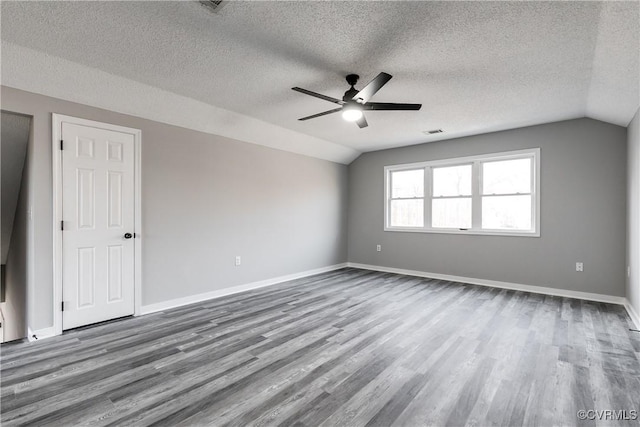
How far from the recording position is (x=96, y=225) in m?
3.32

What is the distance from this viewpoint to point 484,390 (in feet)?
6.74

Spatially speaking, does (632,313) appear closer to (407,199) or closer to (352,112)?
(407,199)

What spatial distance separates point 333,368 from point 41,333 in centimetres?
293

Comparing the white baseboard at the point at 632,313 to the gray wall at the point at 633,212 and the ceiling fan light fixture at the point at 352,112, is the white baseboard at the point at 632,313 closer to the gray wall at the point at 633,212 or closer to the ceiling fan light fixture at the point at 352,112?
the gray wall at the point at 633,212

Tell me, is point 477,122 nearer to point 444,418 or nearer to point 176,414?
point 444,418

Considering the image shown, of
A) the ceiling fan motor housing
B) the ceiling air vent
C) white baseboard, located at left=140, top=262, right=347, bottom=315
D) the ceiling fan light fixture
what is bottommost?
white baseboard, located at left=140, top=262, right=347, bottom=315

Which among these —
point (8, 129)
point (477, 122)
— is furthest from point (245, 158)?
point (477, 122)

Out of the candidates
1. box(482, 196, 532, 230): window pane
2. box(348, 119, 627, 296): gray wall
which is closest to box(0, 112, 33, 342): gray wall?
box(348, 119, 627, 296): gray wall

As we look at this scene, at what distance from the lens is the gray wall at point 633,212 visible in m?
3.29

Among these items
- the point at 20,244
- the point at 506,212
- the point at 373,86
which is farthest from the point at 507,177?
the point at 20,244

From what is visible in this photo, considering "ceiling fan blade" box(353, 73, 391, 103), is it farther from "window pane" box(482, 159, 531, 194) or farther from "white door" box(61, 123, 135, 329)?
"window pane" box(482, 159, 531, 194)

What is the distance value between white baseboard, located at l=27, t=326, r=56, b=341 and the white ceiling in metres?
2.39

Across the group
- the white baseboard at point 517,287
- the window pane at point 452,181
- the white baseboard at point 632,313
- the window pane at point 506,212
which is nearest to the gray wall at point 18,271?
the white baseboard at point 517,287

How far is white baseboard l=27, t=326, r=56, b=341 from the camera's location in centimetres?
293
